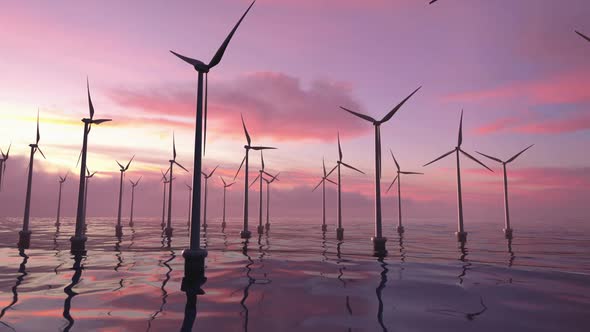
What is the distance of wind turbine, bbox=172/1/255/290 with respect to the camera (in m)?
20.5

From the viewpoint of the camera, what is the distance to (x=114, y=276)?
2145cm

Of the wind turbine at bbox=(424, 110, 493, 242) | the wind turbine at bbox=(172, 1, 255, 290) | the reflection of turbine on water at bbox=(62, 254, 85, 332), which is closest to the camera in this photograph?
the reflection of turbine on water at bbox=(62, 254, 85, 332)

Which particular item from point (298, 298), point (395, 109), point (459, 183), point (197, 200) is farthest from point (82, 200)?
point (459, 183)

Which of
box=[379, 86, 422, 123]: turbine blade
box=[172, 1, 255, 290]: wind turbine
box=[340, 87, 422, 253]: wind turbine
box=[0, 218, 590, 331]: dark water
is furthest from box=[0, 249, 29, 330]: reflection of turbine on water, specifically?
box=[379, 86, 422, 123]: turbine blade

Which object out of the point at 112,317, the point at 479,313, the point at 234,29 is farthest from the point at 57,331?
the point at 234,29

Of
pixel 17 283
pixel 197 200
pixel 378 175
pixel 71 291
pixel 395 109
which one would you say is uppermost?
pixel 395 109

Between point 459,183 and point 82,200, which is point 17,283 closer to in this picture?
point 82,200

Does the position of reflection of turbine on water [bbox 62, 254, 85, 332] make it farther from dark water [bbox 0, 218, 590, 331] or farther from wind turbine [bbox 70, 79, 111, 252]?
wind turbine [bbox 70, 79, 111, 252]

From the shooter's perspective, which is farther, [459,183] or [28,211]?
[459,183]

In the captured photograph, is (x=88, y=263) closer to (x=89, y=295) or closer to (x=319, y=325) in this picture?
(x=89, y=295)

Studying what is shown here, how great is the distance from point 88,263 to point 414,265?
24.8m

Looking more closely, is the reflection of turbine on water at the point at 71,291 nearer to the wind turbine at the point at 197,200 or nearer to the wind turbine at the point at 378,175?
the wind turbine at the point at 197,200

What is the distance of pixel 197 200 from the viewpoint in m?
21.8

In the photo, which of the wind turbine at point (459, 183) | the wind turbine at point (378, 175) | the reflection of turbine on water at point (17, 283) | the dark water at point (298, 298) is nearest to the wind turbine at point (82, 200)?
the reflection of turbine on water at point (17, 283)
